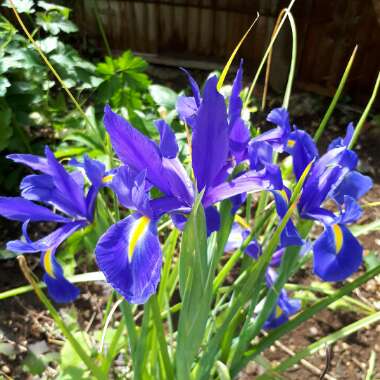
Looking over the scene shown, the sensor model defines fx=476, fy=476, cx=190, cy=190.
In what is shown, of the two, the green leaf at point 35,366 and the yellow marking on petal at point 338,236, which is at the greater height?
the yellow marking on petal at point 338,236

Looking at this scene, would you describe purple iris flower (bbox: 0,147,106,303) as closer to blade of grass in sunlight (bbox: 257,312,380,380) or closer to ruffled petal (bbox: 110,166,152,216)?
ruffled petal (bbox: 110,166,152,216)

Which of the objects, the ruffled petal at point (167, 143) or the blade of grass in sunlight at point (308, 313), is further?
the blade of grass in sunlight at point (308, 313)

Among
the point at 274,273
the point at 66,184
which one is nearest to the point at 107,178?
the point at 66,184

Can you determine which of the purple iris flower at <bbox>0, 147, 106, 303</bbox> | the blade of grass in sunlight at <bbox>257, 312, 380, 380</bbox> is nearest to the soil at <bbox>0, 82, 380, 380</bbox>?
the blade of grass in sunlight at <bbox>257, 312, 380, 380</bbox>

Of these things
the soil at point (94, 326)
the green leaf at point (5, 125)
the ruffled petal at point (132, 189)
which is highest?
the ruffled petal at point (132, 189)

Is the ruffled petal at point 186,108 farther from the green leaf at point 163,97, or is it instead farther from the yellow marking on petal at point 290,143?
the green leaf at point 163,97

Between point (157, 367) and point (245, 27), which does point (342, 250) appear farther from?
point (245, 27)

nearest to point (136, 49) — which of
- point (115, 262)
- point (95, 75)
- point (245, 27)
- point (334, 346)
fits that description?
point (245, 27)

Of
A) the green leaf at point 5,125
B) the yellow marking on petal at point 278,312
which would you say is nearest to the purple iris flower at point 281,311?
the yellow marking on petal at point 278,312
